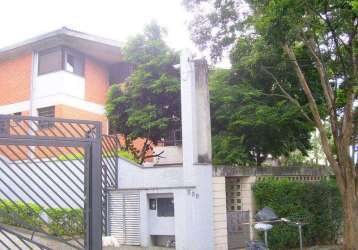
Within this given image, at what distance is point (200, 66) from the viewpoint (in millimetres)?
12836

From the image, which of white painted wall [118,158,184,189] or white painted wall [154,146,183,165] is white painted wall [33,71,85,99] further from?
white painted wall [118,158,184,189]

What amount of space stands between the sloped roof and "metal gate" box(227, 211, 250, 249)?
9949mm

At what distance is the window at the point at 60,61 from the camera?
19.4 meters

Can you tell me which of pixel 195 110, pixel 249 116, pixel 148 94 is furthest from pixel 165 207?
pixel 148 94

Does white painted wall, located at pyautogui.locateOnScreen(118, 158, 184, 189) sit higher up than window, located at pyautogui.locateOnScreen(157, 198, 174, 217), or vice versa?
white painted wall, located at pyautogui.locateOnScreen(118, 158, 184, 189)

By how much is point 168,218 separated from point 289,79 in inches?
241

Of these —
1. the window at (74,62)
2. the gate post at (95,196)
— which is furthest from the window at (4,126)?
the window at (74,62)

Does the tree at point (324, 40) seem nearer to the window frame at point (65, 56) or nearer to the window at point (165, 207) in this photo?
A: the window at point (165, 207)

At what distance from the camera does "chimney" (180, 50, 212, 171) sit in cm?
1248

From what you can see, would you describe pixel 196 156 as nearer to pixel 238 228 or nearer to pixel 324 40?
pixel 238 228

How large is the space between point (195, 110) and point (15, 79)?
38.4 feet

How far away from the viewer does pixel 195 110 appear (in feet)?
41.6

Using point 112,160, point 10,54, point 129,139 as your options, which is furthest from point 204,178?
point 10,54

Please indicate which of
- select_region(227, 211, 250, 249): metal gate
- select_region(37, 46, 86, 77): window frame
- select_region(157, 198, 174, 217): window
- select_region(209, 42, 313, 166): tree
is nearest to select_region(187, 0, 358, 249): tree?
select_region(209, 42, 313, 166): tree
